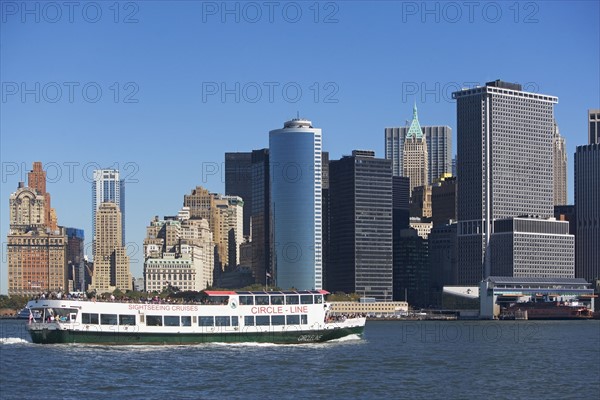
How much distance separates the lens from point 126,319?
11438 cm

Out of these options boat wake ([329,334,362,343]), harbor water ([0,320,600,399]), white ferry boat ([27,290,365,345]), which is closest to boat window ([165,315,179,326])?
white ferry boat ([27,290,365,345])

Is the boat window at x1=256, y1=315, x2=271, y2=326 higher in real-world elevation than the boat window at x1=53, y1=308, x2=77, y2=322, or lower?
lower

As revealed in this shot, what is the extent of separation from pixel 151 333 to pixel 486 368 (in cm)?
3420

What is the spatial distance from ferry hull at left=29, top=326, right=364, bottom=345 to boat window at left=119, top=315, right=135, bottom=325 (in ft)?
3.42

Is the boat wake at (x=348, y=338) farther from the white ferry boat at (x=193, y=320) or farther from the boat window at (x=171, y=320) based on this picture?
the boat window at (x=171, y=320)

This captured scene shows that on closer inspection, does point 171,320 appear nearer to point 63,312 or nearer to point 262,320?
point 262,320

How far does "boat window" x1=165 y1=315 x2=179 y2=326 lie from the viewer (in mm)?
116312

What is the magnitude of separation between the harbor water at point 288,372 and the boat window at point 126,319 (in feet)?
10.1

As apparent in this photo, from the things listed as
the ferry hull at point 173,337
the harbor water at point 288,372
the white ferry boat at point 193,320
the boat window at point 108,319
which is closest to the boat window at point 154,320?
the white ferry boat at point 193,320

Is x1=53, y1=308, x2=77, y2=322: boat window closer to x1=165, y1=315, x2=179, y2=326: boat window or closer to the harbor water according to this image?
the harbor water

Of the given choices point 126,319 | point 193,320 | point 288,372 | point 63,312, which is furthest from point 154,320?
→ point 288,372

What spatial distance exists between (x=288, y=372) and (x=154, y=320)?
2840cm

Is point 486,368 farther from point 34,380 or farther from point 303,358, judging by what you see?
point 34,380

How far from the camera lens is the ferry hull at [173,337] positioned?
11212cm
